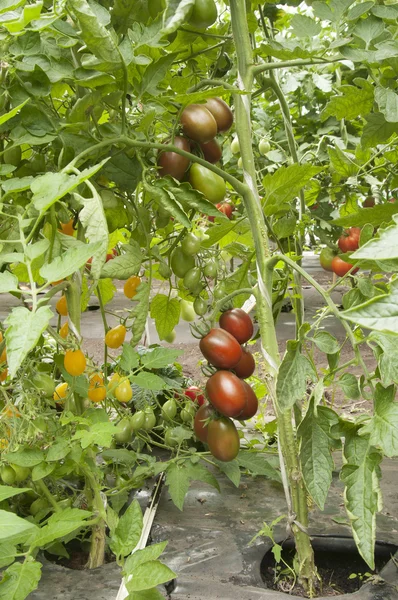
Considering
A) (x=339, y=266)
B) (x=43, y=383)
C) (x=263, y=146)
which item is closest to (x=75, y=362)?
(x=43, y=383)

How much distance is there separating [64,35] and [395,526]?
954 millimetres

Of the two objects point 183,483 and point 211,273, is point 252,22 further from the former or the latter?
point 183,483

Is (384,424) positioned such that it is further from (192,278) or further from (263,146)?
(263,146)

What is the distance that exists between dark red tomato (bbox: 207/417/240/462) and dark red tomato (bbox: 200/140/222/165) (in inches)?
16.7

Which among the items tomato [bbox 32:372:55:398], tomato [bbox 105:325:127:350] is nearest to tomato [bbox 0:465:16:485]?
tomato [bbox 32:372:55:398]

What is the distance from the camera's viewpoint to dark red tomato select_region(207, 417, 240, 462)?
0.97m

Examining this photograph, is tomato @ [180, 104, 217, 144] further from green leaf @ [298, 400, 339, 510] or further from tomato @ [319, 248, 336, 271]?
tomato @ [319, 248, 336, 271]

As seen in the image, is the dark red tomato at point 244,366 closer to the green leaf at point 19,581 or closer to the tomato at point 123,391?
the tomato at point 123,391

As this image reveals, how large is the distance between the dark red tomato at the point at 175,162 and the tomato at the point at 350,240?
0.70 m

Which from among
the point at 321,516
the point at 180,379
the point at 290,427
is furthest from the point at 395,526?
the point at 180,379

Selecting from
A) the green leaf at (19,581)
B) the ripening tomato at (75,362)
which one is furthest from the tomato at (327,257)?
the green leaf at (19,581)

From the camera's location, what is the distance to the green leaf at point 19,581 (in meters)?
0.69

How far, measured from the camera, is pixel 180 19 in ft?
2.02

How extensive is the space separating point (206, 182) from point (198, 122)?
0.09 m
